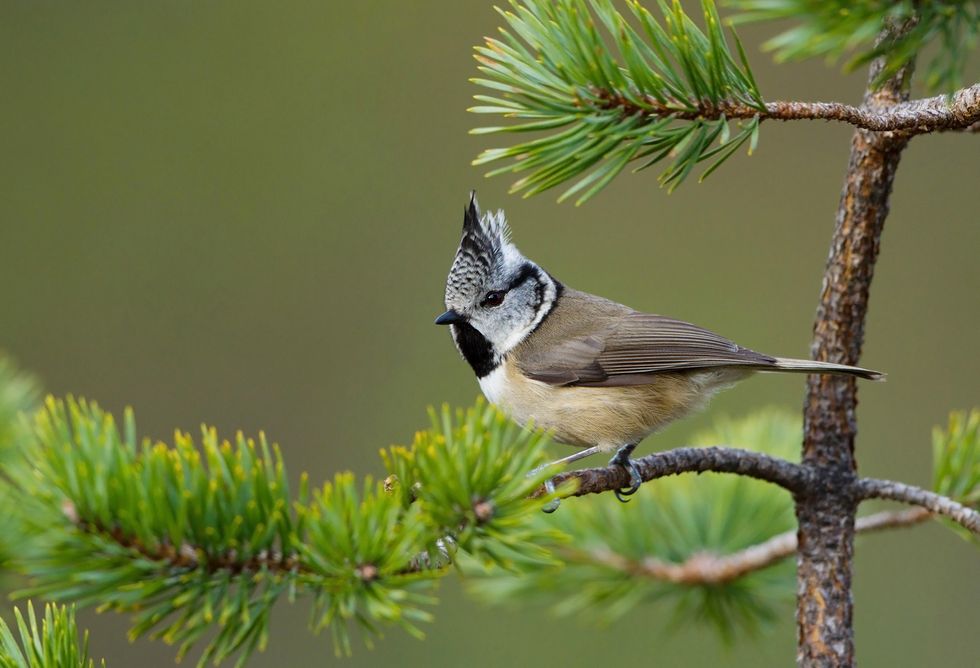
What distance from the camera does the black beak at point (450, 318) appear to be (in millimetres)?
2648

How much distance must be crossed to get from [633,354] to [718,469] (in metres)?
1.02

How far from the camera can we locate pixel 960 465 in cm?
172

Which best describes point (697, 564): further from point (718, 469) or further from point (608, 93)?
point (608, 93)

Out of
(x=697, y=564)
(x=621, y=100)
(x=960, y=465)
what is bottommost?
(x=697, y=564)

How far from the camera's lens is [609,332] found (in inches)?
106

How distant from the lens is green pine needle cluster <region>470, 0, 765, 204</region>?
1272 mm

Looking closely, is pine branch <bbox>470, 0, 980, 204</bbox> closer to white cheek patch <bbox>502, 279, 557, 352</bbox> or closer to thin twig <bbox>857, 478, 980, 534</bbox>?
thin twig <bbox>857, 478, 980, 534</bbox>

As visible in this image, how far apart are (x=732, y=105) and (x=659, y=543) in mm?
968

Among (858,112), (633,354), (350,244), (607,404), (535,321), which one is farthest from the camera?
(350,244)

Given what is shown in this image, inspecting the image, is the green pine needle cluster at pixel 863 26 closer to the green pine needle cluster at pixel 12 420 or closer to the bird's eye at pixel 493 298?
the green pine needle cluster at pixel 12 420

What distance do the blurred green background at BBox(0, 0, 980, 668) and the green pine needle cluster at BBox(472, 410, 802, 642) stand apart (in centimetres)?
224

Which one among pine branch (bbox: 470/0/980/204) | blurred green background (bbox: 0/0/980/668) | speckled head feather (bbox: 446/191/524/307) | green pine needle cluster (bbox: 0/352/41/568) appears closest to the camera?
pine branch (bbox: 470/0/980/204)

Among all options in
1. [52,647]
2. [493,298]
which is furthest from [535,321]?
[52,647]

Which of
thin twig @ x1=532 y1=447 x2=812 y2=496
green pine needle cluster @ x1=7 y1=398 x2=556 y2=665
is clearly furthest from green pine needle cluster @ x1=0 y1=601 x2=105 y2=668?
thin twig @ x1=532 y1=447 x2=812 y2=496
